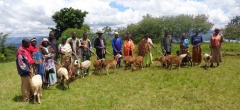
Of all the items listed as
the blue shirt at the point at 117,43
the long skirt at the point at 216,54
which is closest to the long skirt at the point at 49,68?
the blue shirt at the point at 117,43

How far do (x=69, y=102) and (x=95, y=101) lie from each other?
0.90m

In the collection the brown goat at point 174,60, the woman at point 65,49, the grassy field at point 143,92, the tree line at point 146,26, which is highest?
the tree line at point 146,26

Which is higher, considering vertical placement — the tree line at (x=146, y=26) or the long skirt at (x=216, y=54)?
the tree line at (x=146, y=26)

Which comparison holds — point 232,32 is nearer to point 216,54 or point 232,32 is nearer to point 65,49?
point 216,54

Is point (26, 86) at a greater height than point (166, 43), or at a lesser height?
lesser

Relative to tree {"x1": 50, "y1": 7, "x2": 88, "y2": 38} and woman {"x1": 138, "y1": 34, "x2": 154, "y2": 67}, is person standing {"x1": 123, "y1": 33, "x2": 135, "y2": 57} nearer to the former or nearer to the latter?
woman {"x1": 138, "y1": 34, "x2": 154, "y2": 67}

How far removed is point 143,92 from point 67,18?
41.5 m

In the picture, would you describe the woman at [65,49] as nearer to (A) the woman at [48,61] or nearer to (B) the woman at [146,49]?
(A) the woman at [48,61]

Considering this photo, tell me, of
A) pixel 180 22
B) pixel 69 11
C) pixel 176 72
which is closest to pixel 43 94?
pixel 176 72

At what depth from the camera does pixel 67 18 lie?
Result: 47500mm

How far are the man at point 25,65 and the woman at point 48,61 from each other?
139cm

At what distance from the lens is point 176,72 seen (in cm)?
1206

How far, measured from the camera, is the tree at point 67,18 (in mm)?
47544

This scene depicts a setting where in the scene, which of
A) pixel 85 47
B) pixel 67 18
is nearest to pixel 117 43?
pixel 85 47
